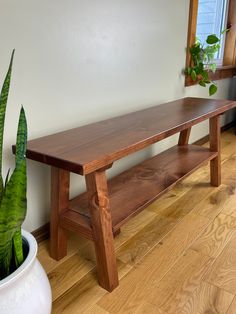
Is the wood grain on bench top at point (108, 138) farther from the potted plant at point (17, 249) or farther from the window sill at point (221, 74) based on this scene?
the window sill at point (221, 74)

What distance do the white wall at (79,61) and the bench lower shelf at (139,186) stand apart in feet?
0.63

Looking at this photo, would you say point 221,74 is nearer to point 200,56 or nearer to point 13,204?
point 200,56

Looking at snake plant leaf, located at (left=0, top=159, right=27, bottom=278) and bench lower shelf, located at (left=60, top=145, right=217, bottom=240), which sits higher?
snake plant leaf, located at (left=0, top=159, right=27, bottom=278)

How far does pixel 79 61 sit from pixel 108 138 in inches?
17.5

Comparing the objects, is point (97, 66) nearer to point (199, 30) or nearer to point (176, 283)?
point (176, 283)

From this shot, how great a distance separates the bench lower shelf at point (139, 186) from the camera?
1.12m

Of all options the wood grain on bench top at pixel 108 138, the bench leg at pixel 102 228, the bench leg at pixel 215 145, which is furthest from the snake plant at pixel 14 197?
the bench leg at pixel 215 145

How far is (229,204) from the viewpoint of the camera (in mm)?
1679

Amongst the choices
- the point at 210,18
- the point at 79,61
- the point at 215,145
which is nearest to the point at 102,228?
the point at 79,61

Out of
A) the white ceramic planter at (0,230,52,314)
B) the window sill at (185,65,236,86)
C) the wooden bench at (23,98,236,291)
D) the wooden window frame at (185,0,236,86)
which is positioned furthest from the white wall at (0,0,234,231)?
the wooden window frame at (185,0,236,86)

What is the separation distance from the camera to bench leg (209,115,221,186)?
1.75m

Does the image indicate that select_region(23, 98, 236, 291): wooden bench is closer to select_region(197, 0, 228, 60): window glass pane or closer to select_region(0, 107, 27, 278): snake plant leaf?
select_region(0, 107, 27, 278): snake plant leaf

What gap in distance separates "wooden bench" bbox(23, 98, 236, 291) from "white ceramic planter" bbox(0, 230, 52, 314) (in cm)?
27

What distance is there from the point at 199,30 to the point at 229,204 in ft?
5.17
